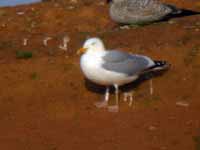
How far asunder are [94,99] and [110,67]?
0.56 meters

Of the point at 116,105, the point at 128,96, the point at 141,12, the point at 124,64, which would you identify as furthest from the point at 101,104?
the point at 141,12

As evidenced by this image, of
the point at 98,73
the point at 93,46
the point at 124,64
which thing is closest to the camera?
the point at 98,73

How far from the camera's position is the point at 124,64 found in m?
7.88

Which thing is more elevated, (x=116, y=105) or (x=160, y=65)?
(x=160, y=65)

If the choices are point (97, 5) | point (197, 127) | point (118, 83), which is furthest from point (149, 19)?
point (197, 127)

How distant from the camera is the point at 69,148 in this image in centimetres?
677

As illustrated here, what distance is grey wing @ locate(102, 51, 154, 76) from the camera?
7824mm

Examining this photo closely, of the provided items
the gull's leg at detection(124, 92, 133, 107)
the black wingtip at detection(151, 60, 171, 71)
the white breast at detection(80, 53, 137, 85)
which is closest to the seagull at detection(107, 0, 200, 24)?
the black wingtip at detection(151, 60, 171, 71)

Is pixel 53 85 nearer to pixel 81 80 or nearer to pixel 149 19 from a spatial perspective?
pixel 81 80

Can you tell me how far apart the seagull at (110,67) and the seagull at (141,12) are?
10.2 feet

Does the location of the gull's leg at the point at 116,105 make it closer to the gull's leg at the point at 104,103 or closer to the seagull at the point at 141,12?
the gull's leg at the point at 104,103

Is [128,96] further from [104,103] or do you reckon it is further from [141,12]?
[141,12]

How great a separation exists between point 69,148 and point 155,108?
143cm

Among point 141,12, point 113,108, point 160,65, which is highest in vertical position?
point 141,12
